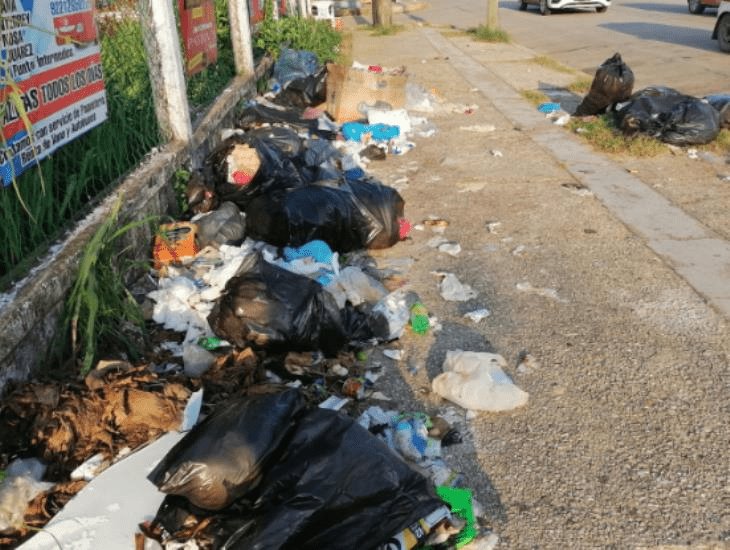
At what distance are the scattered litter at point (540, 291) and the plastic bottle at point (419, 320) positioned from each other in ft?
2.18

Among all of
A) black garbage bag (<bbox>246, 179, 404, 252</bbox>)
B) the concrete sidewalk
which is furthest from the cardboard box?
black garbage bag (<bbox>246, 179, 404, 252</bbox>)

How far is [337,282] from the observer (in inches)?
149

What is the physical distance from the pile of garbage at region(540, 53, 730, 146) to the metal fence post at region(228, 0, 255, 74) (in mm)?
3551

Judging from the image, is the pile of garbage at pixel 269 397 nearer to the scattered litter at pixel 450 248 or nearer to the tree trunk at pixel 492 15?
the scattered litter at pixel 450 248

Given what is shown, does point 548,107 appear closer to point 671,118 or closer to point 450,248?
point 671,118

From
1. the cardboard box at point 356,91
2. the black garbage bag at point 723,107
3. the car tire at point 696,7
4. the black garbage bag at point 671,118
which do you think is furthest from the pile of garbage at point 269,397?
the car tire at point 696,7

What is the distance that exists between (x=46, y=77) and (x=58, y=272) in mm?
1093

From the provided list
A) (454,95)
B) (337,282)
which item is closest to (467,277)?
(337,282)

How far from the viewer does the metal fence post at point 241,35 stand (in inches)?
309

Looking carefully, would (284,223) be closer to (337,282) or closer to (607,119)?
(337,282)

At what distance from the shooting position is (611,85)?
24.8 ft

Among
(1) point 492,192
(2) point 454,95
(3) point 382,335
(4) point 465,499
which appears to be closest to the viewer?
(4) point 465,499

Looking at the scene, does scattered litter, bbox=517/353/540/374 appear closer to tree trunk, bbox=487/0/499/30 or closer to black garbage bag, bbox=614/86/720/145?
black garbage bag, bbox=614/86/720/145

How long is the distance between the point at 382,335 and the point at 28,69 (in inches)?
80.5
